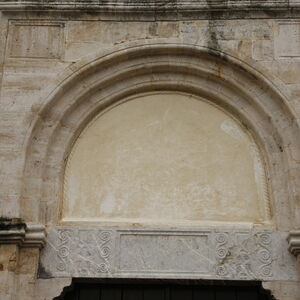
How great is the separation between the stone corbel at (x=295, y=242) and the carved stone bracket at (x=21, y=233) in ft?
7.53

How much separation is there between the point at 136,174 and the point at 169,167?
0.35 m

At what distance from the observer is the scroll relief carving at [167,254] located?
548 centimetres

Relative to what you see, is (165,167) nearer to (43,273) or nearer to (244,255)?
(244,255)

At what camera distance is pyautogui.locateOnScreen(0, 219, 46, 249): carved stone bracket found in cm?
530

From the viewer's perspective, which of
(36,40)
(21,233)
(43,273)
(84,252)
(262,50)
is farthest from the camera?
(36,40)

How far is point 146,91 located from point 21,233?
206 cm

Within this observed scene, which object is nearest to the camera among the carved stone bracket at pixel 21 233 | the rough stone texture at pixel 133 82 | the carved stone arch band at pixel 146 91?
the carved stone bracket at pixel 21 233

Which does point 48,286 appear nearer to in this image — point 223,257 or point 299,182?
point 223,257

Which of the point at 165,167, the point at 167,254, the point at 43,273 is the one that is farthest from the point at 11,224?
the point at 165,167

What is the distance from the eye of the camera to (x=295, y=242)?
5395 mm

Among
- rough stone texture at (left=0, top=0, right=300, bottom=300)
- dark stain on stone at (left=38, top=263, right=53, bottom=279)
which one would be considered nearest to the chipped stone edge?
rough stone texture at (left=0, top=0, right=300, bottom=300)

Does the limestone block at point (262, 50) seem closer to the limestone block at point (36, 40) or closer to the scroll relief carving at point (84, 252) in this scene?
the limestone block at point (36, 40)

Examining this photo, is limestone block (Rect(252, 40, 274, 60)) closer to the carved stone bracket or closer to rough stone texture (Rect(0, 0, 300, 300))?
rough stone texture (Rect(0, 0, 300, 300))

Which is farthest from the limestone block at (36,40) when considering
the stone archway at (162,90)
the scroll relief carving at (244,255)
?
the scroll relief carving at (244,255)
